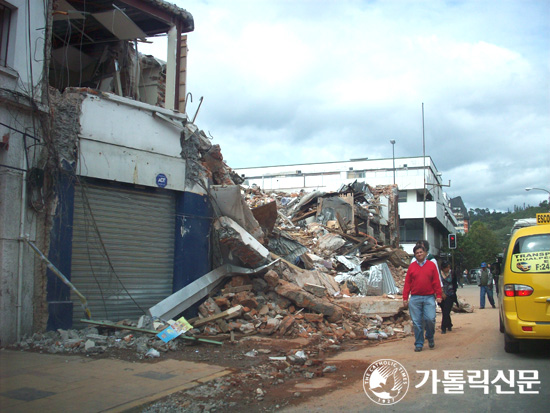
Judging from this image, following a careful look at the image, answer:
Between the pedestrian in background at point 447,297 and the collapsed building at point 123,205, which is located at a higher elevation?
the collapsed building at point 123,205

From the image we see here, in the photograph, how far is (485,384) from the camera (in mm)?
5586

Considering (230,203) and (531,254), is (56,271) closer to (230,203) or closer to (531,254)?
(230,203)

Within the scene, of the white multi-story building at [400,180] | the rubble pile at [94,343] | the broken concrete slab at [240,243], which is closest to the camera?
the rubble pile at [94,343]

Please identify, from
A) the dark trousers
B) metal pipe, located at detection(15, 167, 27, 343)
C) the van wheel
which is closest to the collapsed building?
metal pipe, located at detection(15, 167, 27, 343)

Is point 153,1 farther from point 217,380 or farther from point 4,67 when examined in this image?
point 217,380

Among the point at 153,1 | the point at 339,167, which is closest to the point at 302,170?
the point at 339,167

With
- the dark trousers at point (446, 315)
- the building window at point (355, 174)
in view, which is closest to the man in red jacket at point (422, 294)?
the dark trousers at point (446, 315)

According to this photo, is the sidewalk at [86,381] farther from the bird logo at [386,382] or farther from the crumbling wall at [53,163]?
the bird logo at [386,382]

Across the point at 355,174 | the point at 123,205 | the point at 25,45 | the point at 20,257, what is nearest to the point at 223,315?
the point at 123,205

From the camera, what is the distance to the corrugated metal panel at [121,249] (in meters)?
8.65

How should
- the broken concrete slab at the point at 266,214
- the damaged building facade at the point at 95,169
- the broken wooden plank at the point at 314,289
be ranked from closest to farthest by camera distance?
1. the damaged building facade at the point at 95,169
2. the broken wooden plank at the point at 314,289
3. the broken concrete slab at the point at 266,214

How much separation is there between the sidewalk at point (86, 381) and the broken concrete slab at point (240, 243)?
11.6 ft

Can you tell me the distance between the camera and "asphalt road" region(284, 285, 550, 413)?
4949 mm

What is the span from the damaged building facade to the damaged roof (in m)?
0.03
